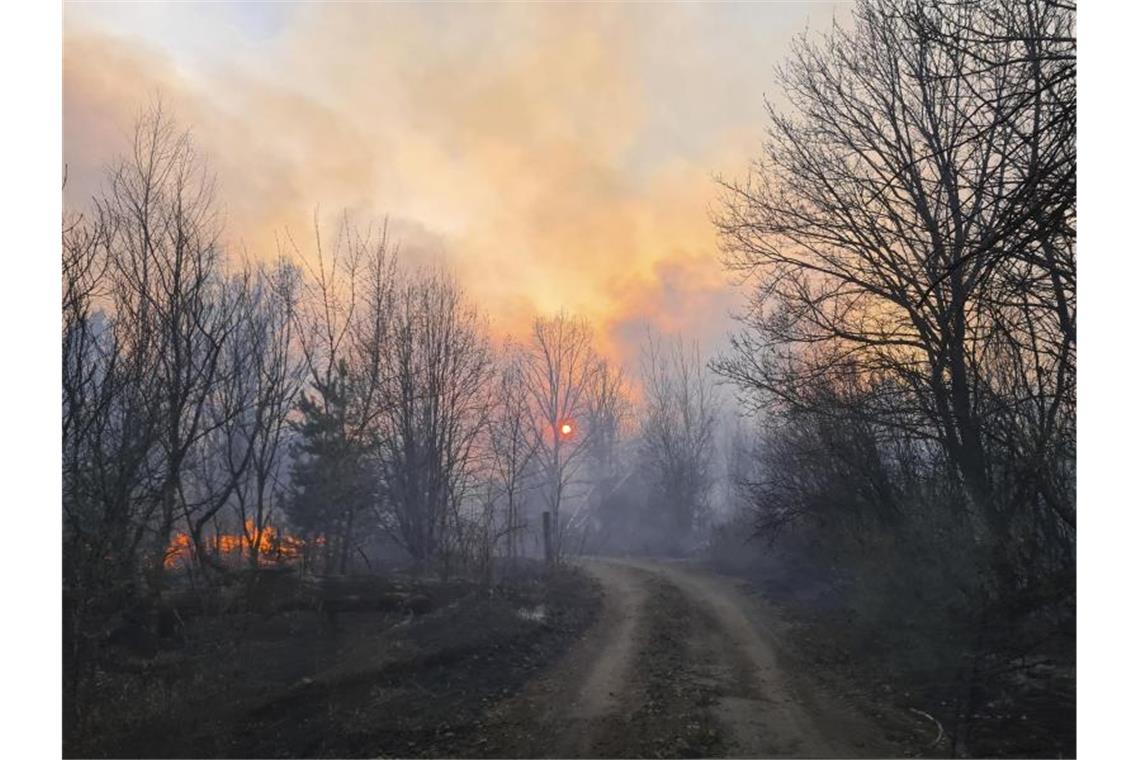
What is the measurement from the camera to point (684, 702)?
8.44 meters

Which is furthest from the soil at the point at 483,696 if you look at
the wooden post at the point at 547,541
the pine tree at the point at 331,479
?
the wooden post at the point at 547,541

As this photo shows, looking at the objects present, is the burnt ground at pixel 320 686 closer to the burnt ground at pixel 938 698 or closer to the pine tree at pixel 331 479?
the burnt ground at pixel 938 698

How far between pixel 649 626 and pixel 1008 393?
8.44 meters

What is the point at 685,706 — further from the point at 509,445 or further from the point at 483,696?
the point at 509,445

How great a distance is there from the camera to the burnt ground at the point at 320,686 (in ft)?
22.6

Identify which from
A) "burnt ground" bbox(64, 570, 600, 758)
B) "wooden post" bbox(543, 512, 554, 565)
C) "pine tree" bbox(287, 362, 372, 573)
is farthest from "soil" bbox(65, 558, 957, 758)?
"wooden post" bbox(543, 512, 554, 565)

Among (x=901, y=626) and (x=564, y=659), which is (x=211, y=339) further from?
(x=901, y=626)

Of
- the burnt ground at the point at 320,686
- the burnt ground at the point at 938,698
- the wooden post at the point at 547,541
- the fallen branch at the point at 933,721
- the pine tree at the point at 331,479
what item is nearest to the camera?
the burnt ground at the point at 938,698

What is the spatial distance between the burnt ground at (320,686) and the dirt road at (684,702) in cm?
78

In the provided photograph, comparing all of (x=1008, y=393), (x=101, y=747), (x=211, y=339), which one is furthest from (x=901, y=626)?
(x=211, y=339)

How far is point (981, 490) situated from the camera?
9.41m

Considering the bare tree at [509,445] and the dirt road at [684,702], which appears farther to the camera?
the bare tree at [509,445]

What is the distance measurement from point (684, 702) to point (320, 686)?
187 inches

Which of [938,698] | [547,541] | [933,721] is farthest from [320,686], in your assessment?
[547,541]
